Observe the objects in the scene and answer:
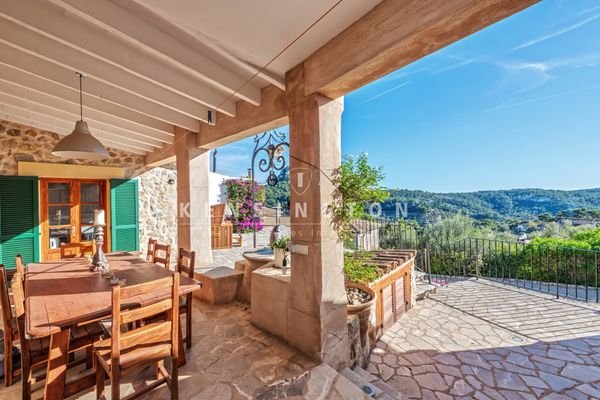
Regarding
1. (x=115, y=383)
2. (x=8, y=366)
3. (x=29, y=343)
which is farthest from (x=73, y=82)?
(x=115, y=383)

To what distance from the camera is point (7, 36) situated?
6.91 feet

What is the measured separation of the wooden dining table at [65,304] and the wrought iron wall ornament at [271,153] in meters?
1.79

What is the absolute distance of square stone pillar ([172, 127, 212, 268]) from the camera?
4.30 meters

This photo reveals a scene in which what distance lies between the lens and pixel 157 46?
82.0 inches

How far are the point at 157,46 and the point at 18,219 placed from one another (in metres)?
4.55

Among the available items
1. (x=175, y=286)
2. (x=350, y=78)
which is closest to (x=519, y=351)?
(x=350, y=78)

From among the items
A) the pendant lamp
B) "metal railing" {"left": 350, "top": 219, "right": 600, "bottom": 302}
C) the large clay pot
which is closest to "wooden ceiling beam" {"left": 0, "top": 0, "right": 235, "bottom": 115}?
the pendant lamp

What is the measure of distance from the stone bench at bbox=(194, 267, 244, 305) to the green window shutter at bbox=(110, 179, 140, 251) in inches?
108

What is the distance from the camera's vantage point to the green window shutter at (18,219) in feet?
13.8

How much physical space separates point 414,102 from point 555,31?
5.05 metres

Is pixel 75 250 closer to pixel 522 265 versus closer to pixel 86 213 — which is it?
pixel 86 213

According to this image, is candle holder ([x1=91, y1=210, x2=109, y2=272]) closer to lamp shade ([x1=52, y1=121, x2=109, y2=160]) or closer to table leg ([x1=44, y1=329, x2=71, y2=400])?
lamp shade ([x1=52, y1=121, x2=109, y2=160])

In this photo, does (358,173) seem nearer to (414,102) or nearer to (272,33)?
(272,33)

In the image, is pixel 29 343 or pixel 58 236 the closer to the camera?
pixel 29 343
